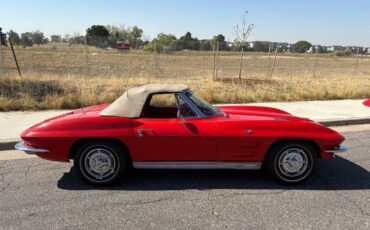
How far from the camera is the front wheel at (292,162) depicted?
4.13 m

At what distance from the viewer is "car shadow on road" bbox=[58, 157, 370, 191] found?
420 centimetres

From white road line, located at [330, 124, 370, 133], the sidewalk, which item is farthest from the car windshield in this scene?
white road line, located at [330, 124, 370, 133]

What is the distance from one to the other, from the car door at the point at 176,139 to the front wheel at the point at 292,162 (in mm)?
738

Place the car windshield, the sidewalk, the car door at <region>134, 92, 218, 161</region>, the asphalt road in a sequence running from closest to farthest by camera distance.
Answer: the asphalt road
the car door at <region>134, 92, 218, 161</region>
the car windshield
the sidewalk

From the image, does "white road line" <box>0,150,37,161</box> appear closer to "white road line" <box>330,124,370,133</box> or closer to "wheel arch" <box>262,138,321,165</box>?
"wheel arch" <box>262,138,321,165</box>

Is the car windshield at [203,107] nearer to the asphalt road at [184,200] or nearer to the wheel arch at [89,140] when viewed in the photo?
the asphalt road at [184,200]

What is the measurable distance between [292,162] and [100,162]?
2354 mm

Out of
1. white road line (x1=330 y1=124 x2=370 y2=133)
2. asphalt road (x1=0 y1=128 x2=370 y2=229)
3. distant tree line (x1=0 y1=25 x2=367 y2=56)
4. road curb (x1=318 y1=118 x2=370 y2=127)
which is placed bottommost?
asphalt road (x1=0 y1=128 x2=370 y2=229)

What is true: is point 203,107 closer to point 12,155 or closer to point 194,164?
point 194,164

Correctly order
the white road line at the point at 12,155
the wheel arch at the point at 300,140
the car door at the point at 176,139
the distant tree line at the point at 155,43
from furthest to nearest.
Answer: the distant tree line at the point at 155,43
the white road line at the point at 12,155
the wheel arch at the point at 300,140
the car door at the point at 176,139

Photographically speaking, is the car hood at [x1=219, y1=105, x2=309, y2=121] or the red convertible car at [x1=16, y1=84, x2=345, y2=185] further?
the car hood at [x1=219, y1=105, x2=309, y2=121]

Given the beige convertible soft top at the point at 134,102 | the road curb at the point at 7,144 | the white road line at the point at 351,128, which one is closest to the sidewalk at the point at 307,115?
the road curb at the point at 7,144

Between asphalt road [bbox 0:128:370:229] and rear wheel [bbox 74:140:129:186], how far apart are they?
5.4 inches

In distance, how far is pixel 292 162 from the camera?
13.7 feet
